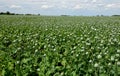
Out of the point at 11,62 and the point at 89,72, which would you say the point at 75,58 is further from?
the point at 11,62

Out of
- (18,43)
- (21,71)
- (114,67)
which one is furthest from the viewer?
(18,43)

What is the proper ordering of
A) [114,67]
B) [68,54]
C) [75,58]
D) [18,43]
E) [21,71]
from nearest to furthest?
1. [114,67]
2. [21,71]
3. [75,58]
4. [68,54]
5. [18,43]

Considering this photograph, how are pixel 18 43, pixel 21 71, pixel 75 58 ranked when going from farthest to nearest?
pixel 18 43 < pixel 75 58 < pixel 21 71

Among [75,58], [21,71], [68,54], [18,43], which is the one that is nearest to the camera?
[21,71]

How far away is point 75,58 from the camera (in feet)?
21.7

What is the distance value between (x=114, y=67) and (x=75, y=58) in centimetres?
130

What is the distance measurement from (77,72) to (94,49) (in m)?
2.03

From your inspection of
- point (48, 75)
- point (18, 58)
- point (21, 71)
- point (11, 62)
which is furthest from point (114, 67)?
point (18, 58)

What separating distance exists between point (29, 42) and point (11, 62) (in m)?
2.86

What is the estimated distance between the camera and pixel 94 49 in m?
7.69

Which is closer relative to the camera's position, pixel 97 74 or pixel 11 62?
pixel 97 74

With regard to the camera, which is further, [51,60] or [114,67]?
[51,60]

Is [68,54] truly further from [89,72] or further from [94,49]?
[89,72]

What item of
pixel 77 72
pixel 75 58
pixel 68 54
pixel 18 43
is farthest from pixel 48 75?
pixel 18 43
